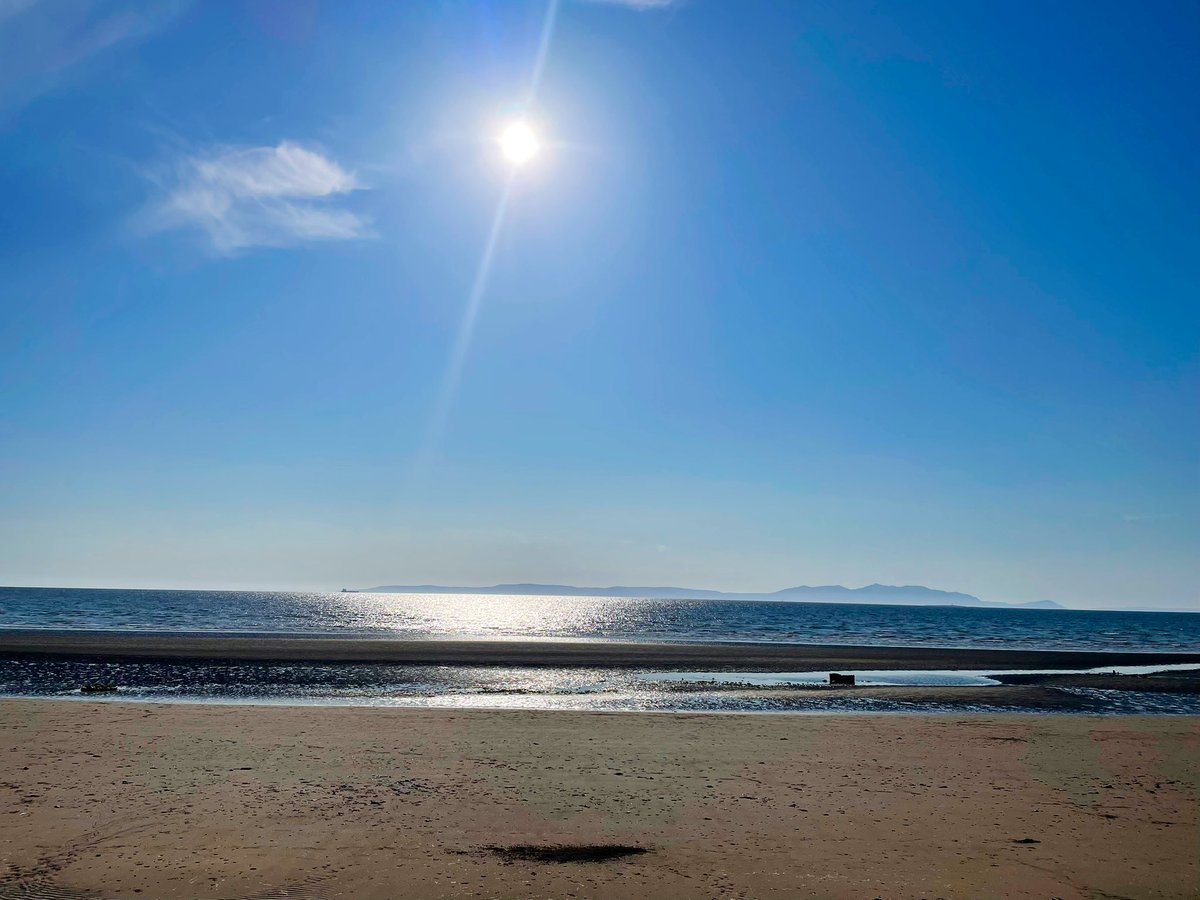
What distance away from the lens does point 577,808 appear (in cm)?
1259

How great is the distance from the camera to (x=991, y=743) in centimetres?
1911

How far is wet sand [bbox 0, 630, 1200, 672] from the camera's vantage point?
4306 centimetres

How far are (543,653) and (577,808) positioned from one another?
37548 millimetres

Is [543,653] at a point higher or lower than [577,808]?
lower

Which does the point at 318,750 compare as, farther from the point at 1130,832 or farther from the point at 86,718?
the point at 1130,832

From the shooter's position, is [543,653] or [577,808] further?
[543,653]

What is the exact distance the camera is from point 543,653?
4931 centimetres

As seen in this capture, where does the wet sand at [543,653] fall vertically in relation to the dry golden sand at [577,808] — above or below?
below

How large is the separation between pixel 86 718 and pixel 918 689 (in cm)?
3085

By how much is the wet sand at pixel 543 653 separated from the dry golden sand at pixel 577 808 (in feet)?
76.2

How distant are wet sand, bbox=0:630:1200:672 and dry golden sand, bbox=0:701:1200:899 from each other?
76.2 ft

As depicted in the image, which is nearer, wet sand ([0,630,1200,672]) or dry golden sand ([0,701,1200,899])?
dry golden sand ([0,701,1200,899])

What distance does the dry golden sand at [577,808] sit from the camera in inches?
377

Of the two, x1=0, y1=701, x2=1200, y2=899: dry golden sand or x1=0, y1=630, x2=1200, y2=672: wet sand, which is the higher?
x1=0, y1=701, x2=1200, y2=899: dry golden sand
